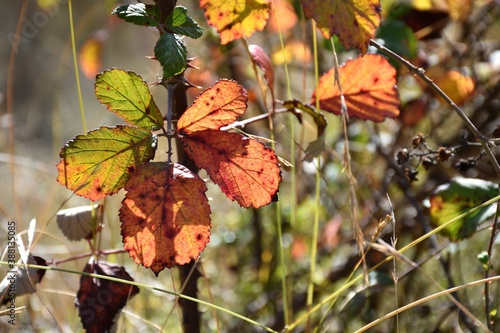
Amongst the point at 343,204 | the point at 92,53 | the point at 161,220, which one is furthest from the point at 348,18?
the point at 92,53

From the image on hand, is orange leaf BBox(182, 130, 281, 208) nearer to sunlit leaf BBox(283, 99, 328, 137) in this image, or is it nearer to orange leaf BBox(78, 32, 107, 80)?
sunlit leaf BBox(283, 99, 328, 137)

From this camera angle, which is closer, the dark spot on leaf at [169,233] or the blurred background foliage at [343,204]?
the dark spot on leaf at [169,233]

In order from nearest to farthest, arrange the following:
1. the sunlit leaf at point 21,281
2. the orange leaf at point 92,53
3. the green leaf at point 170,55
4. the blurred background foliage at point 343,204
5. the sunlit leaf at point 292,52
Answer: the green leaf at point 170,55 < the sunlit leaf at point 21,281 < the blurred background foliage at point 343,204 < the sunlit leaf at point 292,52 < the orange leaf at point 92,53

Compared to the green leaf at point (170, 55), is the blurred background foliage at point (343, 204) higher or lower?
lower

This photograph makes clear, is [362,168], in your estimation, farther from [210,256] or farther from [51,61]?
[51,61]

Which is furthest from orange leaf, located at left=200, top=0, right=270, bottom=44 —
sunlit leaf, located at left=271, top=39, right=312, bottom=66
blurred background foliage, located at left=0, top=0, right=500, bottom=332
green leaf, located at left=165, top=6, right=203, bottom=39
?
sunlit leaf, located at left=271, top=39, right=312, bottom=66

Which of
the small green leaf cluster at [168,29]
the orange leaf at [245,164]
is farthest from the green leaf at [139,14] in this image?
the orange leaf at [245,164]

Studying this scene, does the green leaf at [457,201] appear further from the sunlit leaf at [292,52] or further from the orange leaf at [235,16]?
the sunlit leaf at [292,52]
